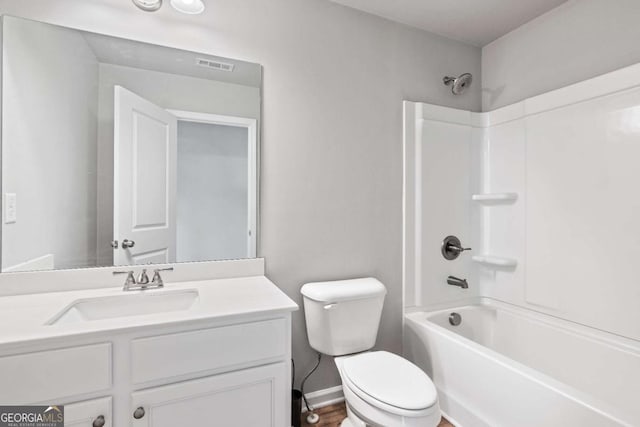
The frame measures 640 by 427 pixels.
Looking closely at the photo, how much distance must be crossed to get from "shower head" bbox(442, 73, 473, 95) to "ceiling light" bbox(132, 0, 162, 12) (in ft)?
5.79

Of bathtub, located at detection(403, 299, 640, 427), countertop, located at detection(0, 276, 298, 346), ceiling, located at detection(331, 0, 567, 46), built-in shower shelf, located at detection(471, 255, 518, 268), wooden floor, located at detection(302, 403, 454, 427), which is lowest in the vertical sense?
wooden floor, located at detection(302, 403, 454, 427)

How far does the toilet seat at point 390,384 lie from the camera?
125cm

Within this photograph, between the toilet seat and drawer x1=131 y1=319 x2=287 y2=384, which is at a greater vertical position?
drawer x1=131 y1=319 x2=287 y2=384

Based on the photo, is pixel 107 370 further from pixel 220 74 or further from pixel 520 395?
pixel 520 395

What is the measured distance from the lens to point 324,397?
1.89 metres

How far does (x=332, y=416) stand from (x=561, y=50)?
100 inches

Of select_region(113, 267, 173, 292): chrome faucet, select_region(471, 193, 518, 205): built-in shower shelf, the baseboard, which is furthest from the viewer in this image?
select_region(471, 193, 518, 205): built-in shower shelf

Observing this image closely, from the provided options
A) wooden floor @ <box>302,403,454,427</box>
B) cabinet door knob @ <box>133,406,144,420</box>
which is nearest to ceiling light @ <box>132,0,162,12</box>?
cabinet door knob @ <box>133,406,144,420</box>

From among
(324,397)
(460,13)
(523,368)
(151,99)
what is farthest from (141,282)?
(460,13)

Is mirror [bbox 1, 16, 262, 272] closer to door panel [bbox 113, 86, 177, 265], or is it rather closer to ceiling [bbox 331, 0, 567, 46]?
door panel [bbox 113, 86, 177, 265]

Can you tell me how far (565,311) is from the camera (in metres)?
1.85

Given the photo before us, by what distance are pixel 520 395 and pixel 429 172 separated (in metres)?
1.30

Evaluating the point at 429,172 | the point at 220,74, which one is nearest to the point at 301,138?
the point at 220,74

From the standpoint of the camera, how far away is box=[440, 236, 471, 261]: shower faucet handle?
2189mm
